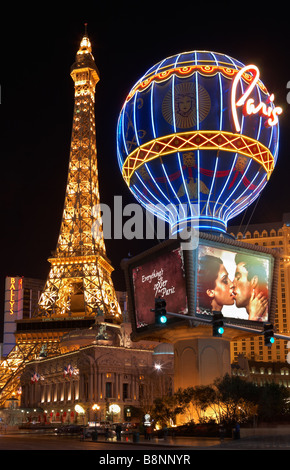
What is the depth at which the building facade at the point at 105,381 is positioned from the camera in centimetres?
8350

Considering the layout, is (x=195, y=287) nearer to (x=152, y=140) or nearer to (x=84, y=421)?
(x=152, y=140)

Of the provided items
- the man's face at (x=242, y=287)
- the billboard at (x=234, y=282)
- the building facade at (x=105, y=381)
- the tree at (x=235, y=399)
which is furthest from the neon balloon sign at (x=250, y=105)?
the building facade at (x=105, y=381)


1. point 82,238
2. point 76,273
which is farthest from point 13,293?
point 76,273

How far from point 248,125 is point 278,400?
20.0 m

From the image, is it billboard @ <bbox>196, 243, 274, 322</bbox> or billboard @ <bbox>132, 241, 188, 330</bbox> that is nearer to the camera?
billboard @ <bbox>196, 243, 274, 322</bbox>

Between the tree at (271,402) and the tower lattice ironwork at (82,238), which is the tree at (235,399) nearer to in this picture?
the tree at (271,402)

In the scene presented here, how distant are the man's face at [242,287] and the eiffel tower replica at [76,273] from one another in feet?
206

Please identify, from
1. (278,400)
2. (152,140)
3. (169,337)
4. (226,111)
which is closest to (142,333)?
(169,337)

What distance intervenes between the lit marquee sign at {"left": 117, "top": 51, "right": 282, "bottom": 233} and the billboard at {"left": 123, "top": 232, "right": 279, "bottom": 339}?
226cm

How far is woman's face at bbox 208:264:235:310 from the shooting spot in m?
45.6

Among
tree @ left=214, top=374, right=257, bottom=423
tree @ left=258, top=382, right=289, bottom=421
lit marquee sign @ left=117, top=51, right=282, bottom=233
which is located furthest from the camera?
lit marquee sign @ left=117, top=51, right=282, bottom=233

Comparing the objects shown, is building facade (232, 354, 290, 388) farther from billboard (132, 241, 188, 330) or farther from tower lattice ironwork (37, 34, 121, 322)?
billboard (132, 241, 188, 330)

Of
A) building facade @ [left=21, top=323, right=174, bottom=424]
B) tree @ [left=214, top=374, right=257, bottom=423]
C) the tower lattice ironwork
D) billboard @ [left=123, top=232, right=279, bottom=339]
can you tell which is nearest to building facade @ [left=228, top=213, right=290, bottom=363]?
the tower lattice ironwork

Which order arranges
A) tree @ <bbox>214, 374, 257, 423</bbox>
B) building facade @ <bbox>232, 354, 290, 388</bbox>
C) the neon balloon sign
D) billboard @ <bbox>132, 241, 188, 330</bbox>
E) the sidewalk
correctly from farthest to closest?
building facade @ <bbox>232, 354, 290, 388</bbox> < billboard @ <bbox>132, 241, 188, 330</bbox> < the neon balloon sign < tree @ <bbox>214, 374, 257, 423</bbox> < the sidewalk
